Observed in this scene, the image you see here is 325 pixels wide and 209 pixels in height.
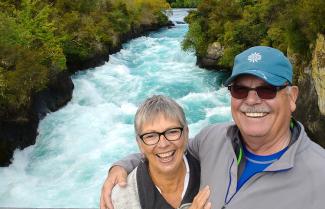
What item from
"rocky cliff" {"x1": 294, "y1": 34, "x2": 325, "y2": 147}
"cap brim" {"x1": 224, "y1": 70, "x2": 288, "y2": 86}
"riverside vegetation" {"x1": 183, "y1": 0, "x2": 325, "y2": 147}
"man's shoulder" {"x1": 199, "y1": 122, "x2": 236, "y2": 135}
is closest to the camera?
"cap brim" {"x1": 224, "y1": 70, "x2": 288, "y2": 86}

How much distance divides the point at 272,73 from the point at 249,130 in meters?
0.36

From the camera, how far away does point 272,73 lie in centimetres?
233

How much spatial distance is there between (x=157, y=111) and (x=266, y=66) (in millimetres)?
699

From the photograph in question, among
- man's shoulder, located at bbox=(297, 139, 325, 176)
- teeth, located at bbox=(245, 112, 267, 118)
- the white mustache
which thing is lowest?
man's shoulder, located at bbox=(297, 139, 325, 176)

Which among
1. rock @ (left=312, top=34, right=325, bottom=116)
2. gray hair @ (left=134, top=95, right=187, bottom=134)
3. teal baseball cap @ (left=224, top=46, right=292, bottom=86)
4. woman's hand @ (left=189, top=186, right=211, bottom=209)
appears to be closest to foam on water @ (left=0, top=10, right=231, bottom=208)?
rock @ (left=312, top=34, right=325, bottom=116)

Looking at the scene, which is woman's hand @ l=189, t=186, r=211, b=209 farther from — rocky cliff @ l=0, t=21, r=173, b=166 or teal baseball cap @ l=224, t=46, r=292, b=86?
rocky cliff @ l=0, t=21, r=173, b=166

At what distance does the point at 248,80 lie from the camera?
2.44m

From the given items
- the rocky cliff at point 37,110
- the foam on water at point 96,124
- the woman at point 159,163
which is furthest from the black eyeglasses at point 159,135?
the rocky cliff at point 37,110

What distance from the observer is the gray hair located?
253cm

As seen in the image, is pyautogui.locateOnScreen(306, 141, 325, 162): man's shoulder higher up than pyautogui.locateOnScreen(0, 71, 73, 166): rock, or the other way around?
pyautogui.locateOnScreen(306, 141, 325, 162): man's shoulder

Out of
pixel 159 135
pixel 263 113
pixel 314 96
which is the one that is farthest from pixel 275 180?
pixel 314 96

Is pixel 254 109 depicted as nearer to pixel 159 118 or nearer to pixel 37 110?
pixel 159 118

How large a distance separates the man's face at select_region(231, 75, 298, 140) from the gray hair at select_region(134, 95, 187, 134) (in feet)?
1.28

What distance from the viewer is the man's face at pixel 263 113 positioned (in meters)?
2.41
